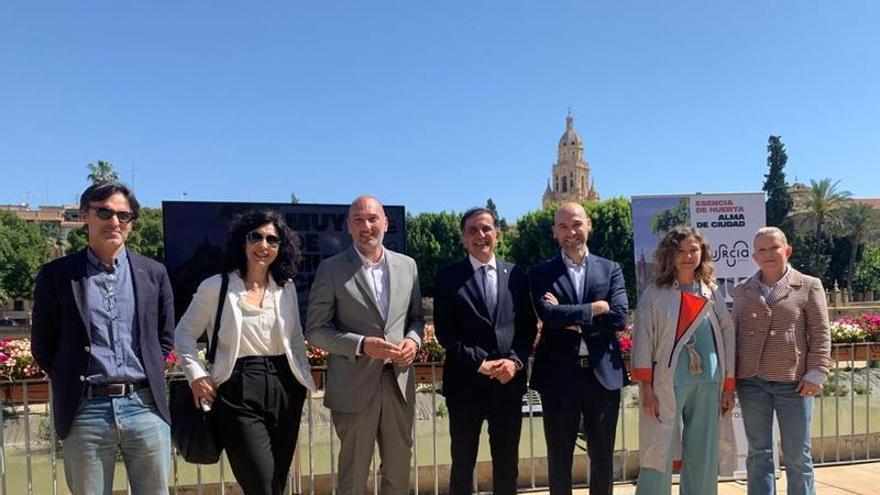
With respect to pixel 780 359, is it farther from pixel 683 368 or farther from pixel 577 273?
pixel 577 273

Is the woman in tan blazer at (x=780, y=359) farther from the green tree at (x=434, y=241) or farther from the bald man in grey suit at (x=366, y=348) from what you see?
the green tree at (x=434, y=241)

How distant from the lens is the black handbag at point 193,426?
107 inches

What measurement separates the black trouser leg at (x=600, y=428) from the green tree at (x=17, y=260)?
41.8 meters

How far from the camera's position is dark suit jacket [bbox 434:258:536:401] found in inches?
123

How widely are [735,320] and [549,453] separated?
1275 millimetres

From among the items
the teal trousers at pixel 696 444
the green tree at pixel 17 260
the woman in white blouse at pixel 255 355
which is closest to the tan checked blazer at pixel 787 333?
the teal trousers at pixel 696 444

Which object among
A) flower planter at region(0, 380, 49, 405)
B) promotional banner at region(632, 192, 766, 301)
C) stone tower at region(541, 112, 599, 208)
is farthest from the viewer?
stone tower at region(541, 112, 599, 208)

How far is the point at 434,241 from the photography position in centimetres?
3797

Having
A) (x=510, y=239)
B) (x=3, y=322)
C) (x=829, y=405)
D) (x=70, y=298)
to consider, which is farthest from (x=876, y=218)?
(x=3, y=322)

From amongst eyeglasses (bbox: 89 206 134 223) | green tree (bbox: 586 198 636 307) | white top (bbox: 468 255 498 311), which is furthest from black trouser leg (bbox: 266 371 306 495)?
green tree (bbox: 586 198 636 307)

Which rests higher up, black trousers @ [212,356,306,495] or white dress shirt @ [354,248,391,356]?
white dress shirt @ [354,248,391,356]

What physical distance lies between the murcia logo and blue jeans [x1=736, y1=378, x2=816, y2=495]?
1.46 m

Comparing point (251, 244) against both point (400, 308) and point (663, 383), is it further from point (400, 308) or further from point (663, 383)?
point (663, 383)

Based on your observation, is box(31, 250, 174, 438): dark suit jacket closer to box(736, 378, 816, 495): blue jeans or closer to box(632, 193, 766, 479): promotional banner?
box(736, 378, 816, 495): blue jeans
